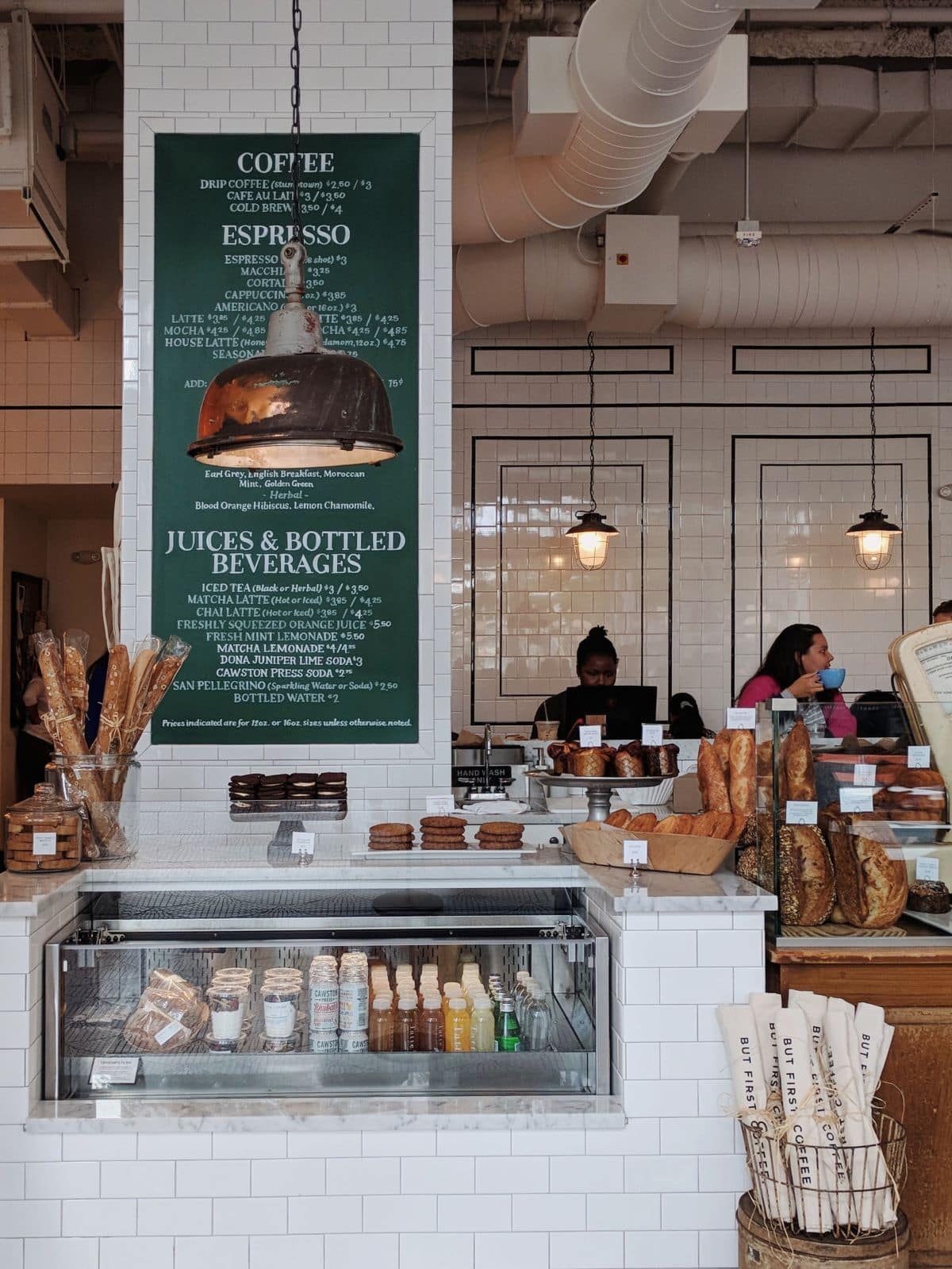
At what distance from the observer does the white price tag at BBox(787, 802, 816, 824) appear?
102 inches

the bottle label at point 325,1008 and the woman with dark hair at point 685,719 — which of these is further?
the woman with dark hair at point 685,719

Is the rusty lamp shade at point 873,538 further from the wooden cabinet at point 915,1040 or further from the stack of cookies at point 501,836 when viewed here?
the wooden cabinet at point 915,1040

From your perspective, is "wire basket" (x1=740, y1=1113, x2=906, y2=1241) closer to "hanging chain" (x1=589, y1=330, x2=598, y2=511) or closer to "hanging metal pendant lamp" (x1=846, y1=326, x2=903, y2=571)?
"hanging metal pendant lamp" (x1=846, y1=326, x2=903, y2=571)

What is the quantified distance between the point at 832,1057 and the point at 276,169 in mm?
3577

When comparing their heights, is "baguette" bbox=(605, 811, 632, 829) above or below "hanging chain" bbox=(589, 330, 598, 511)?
below

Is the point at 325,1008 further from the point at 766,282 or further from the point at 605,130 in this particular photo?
the point at 766,282

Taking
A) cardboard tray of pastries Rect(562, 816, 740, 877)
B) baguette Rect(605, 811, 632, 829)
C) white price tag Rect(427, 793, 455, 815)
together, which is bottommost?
cardboard tray of pastries Rect(562, 816, 740, 877)

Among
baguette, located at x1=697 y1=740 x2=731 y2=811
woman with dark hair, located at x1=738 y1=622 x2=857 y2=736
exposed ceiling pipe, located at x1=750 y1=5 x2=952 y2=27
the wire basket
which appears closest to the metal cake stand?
baguette, located at x1=697 y1=740 x2=731 y2=811

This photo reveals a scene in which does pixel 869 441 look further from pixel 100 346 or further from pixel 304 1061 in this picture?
pixel 304 1061

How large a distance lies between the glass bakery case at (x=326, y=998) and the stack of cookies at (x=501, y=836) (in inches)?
9.4

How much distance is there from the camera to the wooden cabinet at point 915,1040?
97.1 inches

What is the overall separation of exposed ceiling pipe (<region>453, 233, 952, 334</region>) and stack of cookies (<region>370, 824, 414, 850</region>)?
4483 mm

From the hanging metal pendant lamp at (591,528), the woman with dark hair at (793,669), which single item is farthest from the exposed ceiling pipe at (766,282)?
the woman with dark hair at (793,669)

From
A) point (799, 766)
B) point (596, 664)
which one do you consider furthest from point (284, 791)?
point (596, 664)
